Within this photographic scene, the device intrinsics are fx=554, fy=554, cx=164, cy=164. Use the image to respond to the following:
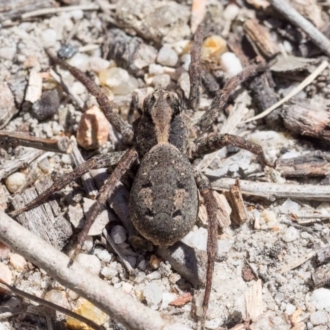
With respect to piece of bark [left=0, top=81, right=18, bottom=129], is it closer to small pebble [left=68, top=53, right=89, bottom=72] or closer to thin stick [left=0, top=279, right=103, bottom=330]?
small pebble [left=68, top=53, right=89, bottom=72]

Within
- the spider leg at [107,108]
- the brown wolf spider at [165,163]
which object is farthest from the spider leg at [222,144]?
the spider leg at [107,108]

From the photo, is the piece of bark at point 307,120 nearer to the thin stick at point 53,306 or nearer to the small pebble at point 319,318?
the small pebble at point 319,318

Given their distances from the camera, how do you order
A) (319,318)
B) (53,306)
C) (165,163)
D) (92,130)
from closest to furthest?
(53,306)
(319,318)
(165,163)
(92,130)

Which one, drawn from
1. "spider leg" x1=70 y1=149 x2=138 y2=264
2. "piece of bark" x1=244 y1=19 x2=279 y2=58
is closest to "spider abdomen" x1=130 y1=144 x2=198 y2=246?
"spider leg" x1=70 y1=149 x2=138 y2=264

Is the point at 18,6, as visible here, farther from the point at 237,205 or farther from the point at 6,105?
the point at 237,205

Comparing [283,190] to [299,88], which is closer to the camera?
[283,190]

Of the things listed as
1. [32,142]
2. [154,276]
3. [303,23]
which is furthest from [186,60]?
[154,276]

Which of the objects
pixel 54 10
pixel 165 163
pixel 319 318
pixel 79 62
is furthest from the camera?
pixel 54 10
